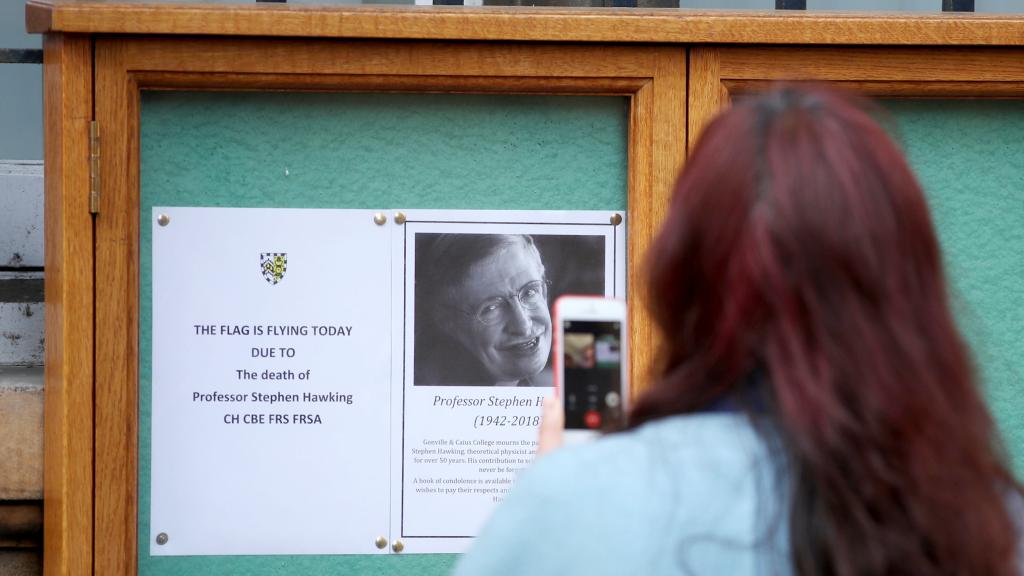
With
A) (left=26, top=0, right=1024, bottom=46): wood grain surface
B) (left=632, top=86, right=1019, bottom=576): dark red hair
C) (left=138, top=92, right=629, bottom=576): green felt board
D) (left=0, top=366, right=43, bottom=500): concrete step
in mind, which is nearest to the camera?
(left=632, top=86, right=1019, bottom=576): dark red hair

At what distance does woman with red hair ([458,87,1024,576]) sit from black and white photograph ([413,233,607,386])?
1030 mm

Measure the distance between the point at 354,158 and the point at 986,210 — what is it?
114 cm

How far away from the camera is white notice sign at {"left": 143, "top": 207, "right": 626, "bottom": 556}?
2.07 metres

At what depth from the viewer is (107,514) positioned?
2008 millimetres

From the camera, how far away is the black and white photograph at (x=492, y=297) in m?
2.09

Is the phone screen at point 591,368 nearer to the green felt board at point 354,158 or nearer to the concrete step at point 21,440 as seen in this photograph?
the green felt board at point 354,158

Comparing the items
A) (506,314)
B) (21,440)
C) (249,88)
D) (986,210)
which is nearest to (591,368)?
(506,314)

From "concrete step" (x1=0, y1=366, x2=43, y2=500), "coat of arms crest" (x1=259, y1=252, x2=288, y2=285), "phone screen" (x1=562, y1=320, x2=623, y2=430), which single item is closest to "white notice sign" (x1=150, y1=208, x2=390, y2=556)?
"coat of arms crest" (x1=259, y1=252, x2=288, y2=285)

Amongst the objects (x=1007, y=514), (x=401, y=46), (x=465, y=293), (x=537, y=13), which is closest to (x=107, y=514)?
(x=465, y=293)

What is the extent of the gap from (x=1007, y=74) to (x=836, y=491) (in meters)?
1.34

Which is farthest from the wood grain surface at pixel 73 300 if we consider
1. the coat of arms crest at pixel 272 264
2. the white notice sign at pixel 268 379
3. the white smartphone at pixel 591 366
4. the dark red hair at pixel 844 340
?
the dark red hair at pixel 844 340

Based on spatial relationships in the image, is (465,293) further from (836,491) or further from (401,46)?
(836,491)

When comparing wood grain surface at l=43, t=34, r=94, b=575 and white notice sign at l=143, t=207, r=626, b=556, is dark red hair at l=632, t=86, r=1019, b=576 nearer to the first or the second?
white notice sign at l=143, t=207, r=626, b=556

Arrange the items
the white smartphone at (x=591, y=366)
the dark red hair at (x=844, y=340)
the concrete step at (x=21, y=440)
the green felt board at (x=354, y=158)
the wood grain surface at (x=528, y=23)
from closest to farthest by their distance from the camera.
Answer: the dark red hair at (x=844, y=340), the white smartphone at (x=591, y=366), the wood grain surface at (x=528, y=23), the green felt board at (x=354, y=158), the concrete step at (x=21, y=440)
